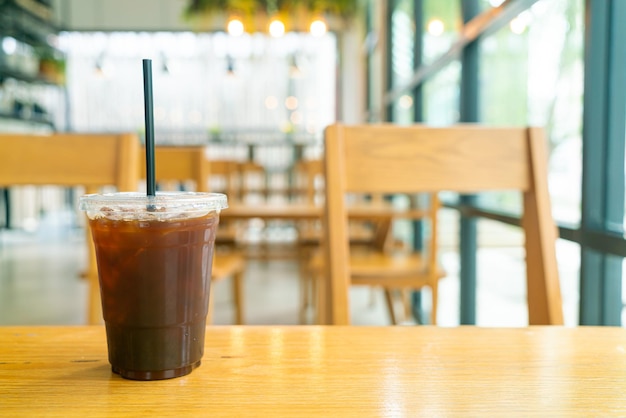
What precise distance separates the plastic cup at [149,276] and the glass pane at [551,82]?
1.35 m

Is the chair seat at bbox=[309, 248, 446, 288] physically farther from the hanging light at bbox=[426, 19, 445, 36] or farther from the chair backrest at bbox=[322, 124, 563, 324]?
the hanging light at bbox=[426, 19, 445, 36]

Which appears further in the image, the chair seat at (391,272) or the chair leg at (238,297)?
the chair leg at (238,297)

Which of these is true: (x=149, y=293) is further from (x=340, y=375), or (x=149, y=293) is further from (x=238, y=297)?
(x=238, y=297)

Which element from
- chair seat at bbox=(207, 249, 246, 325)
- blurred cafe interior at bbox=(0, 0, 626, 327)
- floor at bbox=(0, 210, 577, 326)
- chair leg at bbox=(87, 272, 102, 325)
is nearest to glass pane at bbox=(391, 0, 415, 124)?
blurred cafe interior at bbox=(0, 0, 626, 327)

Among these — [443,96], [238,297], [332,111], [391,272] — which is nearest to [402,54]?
[443,96]

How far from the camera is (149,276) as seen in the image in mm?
473

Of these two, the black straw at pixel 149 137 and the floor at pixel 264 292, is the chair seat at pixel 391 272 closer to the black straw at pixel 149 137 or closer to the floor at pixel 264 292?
the floor at pixel 264 292

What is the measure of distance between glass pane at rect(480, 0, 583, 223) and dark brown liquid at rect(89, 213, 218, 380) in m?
1.36

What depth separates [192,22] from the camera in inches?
363

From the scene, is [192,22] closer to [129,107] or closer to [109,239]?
[129,107]

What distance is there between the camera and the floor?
7.87 ft

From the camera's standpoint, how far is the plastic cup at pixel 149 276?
1.55 ft

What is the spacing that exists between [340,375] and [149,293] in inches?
6.5

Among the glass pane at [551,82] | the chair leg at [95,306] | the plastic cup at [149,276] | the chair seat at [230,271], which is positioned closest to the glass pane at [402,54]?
the glass pane at [551,82]
